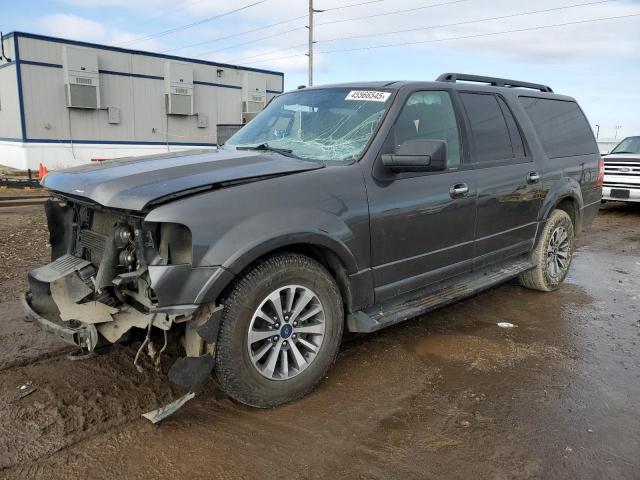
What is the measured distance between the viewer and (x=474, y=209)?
4.18 m

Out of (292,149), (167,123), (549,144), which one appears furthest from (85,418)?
(167,123)

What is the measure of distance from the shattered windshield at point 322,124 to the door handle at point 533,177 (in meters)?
1.83

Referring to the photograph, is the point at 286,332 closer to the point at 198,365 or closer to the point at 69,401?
the point at 198,365

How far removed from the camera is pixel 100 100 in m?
20.9

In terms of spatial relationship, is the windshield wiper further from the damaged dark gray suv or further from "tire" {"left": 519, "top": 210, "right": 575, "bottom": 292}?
"tire" {"left": 519, "top": 210, "right": 575, "bottom": 292}

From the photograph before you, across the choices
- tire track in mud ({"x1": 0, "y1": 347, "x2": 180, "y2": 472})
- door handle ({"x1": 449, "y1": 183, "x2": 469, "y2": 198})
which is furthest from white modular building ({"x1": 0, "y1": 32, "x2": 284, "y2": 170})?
tire track in mud ({"x1": 0, "y1": 347, "x2": 180, "y2": 472})

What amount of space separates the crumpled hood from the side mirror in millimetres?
520

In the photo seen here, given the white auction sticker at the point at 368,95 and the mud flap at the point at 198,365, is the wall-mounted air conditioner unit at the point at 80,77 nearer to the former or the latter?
the white auction sticker at the point at 368,95

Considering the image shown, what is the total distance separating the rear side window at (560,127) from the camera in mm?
5195

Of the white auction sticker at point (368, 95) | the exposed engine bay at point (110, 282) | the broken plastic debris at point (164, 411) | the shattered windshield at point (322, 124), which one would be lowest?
the broken plastic debris at point (164, 411)

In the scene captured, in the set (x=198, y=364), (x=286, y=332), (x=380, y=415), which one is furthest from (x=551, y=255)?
(x=198, y=364)

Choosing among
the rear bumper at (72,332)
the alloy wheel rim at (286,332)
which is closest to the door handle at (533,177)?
the alloy wheel rim at (286,332)

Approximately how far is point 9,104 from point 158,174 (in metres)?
21.0

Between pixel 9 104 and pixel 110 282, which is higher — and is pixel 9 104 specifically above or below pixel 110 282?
above
